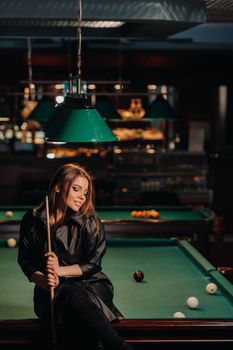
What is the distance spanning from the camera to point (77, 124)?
163 inches

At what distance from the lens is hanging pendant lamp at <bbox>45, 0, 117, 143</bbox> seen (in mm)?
4094

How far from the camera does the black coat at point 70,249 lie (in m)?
4.22

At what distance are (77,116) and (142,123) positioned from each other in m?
10.8

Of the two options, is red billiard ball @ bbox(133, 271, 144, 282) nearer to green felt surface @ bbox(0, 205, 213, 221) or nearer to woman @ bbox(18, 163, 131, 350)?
woman @ bbox(18, 163, 131, 350)

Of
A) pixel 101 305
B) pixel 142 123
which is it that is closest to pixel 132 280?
pixel 101 305

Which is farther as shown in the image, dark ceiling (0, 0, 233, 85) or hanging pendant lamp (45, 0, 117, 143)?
dark ceiling (0, 0, 233, 85)

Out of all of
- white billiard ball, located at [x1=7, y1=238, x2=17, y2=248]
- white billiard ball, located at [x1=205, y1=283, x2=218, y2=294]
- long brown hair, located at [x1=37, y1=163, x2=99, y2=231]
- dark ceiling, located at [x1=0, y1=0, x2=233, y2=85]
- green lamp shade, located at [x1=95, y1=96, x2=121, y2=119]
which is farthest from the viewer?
dark ceiling, located at [x1=0, y1=0, x2=233, y2=85]

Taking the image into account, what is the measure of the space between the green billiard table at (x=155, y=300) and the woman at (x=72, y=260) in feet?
0.41

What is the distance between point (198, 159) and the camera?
12.5 metres

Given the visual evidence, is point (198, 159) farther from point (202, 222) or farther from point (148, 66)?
point (202, 222)

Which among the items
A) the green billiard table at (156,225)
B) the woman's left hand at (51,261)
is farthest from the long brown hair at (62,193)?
the green billiard table at (156,225)

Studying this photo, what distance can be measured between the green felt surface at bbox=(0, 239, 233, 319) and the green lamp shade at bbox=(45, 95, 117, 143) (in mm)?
992

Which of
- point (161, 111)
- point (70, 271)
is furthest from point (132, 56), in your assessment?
point (70, 271)

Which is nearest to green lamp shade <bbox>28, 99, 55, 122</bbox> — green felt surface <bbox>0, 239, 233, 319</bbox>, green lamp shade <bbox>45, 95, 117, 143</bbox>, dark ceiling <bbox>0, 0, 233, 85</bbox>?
dark ceiling <bbox>0, 0, 233, 85</bbox>
